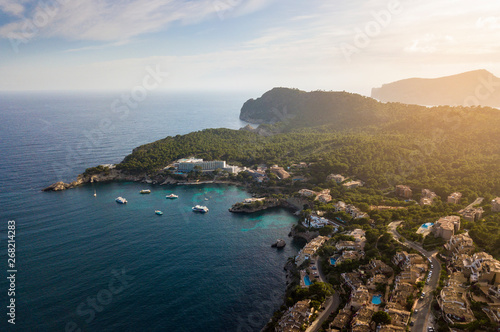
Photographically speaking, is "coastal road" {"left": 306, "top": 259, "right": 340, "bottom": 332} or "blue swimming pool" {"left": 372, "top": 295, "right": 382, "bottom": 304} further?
"blue swimming pool" {"left": 372, "top": 295, "right": 382, "bottom": 304}

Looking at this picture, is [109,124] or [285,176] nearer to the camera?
[285,176]

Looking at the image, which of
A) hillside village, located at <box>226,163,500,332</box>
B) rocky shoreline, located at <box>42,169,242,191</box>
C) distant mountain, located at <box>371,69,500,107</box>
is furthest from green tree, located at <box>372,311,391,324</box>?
distant mountain, located at <box>371,69,500,107</box>

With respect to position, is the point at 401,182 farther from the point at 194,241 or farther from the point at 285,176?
the point at 194,241

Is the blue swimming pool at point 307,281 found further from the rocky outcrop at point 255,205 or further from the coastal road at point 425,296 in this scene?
the rocky outcrop at point 255,205

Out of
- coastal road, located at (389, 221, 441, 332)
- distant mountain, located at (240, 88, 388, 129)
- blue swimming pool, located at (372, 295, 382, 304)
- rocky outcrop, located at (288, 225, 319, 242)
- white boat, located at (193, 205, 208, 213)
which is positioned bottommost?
rocky outcrop, located at (288, 225, 319, 242)

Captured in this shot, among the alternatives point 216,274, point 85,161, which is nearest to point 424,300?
point 216,274

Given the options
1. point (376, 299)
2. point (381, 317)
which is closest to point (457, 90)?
point (376, 299)

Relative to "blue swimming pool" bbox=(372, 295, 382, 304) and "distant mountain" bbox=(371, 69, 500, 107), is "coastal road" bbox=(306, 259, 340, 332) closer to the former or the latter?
"blue swimming pool" bbox=(372, 295, 382, 304)

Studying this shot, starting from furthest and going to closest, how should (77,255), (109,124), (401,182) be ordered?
(109,124) < (401,182) < (77,255)
